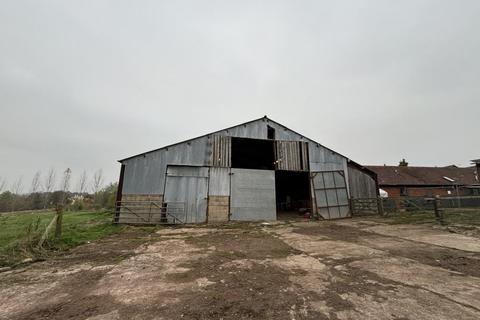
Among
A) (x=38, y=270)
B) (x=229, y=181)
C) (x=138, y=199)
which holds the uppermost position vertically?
(x=229, y=181)

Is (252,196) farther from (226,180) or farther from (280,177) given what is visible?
(280,177)

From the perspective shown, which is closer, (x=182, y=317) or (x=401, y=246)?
(x=182, y=317)

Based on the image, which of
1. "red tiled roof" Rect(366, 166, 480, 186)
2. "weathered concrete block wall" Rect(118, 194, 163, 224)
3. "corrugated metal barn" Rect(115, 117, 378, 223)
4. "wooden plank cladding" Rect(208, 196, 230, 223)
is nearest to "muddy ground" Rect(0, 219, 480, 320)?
"weathered concrete block wall" Rect(118, 194, 163, 224)

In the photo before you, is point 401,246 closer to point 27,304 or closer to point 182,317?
point 182,317

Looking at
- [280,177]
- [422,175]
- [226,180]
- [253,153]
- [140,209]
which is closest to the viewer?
[140,209]

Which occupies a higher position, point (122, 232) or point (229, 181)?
point (229, 181)

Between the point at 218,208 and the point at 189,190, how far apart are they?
2084mm

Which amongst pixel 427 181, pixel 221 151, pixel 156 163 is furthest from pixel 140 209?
pixel 427 181

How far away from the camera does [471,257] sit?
533cm

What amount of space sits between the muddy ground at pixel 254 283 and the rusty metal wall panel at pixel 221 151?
25.9 ft

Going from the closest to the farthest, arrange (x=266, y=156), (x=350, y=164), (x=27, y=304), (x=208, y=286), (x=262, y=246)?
(x=27, y=304)
(x=208, y=286)
(x=262, y=246)
(x=350, y=164)
(x=266, y=156)

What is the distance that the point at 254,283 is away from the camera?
4.00m

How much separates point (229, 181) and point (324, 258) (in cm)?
926

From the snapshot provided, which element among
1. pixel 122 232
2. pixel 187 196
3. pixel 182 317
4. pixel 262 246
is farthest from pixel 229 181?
pixel 182 317
